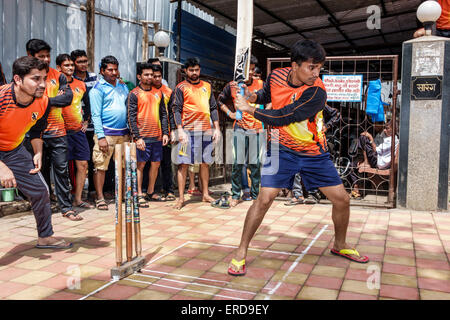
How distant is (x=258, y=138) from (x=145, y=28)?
4.43m

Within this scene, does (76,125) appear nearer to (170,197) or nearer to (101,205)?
(101,205)

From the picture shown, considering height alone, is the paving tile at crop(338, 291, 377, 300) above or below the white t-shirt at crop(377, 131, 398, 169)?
below

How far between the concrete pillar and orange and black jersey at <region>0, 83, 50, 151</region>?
5.09 metres

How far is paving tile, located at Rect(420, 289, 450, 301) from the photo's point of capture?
3.12m

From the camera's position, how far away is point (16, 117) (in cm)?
399

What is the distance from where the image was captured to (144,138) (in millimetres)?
6652

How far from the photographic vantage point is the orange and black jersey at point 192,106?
Result: 6590 mm

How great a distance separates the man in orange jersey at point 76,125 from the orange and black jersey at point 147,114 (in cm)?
72

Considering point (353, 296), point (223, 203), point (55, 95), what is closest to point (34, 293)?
point (353, 296)

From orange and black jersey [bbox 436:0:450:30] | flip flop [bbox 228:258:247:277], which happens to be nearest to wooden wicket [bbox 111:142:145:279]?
flip flop [bbox 228:258:247:277]

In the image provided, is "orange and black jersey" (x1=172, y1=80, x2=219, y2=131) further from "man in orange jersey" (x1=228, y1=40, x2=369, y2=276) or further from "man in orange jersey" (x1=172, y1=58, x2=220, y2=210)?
"man in orange jersey" (x1=228, y1=40, x2=369, y2=276)

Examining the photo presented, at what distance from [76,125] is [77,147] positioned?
32cm

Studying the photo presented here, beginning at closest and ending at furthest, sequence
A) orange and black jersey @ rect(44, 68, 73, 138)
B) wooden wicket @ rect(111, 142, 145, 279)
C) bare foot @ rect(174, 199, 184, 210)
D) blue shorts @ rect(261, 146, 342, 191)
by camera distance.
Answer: wooden wicket @ rect(111, 142, 145, 279) < blue shorts @ rect(261, 146, 342, 191) < orange and black jersey @ rect(44, 68, 73, 138) < bare foot @ rect(174, 199, 184, 210)

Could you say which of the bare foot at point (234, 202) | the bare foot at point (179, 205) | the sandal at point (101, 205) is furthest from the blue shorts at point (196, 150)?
the sandal at point (101, 205)
